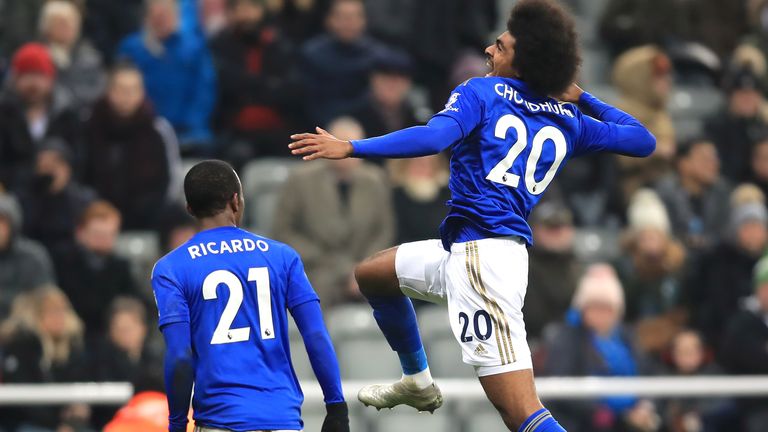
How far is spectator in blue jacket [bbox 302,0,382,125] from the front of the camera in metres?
12.8

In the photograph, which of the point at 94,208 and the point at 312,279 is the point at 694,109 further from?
the point at 94,208

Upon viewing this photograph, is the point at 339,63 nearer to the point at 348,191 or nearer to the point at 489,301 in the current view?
the point at 348,191

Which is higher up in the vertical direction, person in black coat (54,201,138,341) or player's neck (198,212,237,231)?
person in black coat (54,201,138,341)

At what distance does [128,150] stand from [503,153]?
5.80 m

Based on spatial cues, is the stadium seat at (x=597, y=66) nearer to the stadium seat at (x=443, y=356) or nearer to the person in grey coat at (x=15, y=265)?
the stadium seat at (x=443, y=356)

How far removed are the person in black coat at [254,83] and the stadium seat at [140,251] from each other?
1.12 metres

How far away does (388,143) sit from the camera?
20.2ft

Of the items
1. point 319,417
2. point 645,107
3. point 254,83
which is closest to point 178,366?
point 319,417

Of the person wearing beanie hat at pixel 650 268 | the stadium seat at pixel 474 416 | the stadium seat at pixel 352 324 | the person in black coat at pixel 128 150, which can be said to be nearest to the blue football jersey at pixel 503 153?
the stadium seat at pixel 474 416

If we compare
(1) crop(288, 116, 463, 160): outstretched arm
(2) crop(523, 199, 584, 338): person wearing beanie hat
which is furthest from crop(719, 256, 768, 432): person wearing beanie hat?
(1) crop(288, 116, 463, 160): outstretched arm

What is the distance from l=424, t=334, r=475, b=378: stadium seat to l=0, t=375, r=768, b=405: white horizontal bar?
0.10 metres

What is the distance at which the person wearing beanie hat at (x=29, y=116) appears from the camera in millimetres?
11648

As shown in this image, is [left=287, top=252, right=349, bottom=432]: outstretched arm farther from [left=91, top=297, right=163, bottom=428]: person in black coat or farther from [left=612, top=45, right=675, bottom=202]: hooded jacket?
[left=612, top=45, right=675, bottom=202]: hooded jacket

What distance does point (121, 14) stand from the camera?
1329cm
